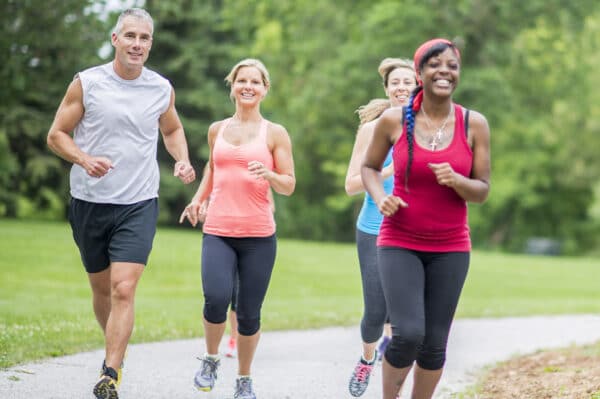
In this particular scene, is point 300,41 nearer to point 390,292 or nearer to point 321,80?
point 321,80

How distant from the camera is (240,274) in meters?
6.46

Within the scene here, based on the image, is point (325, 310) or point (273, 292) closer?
point (325, 310)

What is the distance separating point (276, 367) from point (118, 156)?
9.85ft

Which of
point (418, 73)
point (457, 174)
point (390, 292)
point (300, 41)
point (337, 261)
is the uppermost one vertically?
point (300, 41)

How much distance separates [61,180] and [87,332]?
81.2 feet

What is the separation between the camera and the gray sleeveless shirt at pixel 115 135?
6117 mm

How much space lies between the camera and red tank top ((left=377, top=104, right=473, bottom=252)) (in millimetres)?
4965

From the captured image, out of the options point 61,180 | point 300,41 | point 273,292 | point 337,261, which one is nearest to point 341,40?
point 300,41

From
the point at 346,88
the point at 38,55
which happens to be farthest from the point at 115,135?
the point at 346,88

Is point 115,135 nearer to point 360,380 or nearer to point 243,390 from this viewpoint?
point 243,390

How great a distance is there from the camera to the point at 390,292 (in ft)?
16.7

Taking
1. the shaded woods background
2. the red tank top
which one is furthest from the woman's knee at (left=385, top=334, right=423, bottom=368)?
the shaded woods background

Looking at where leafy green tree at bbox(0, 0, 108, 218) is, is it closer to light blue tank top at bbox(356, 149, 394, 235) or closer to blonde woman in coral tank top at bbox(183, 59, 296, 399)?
light blue tank top at bbox(356, 149, 394, 235)

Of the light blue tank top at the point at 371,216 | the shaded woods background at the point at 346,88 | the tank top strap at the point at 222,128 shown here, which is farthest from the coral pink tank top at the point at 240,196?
the shaded woods background at the point at 346,88
